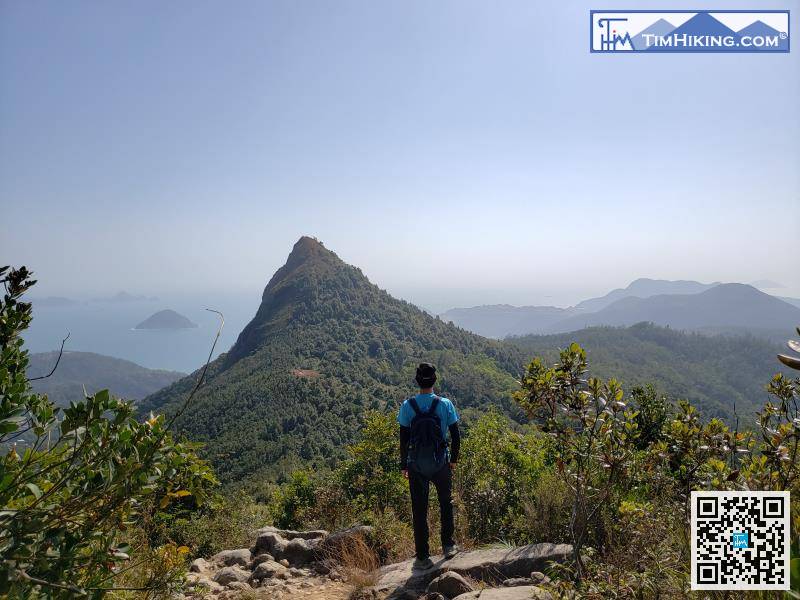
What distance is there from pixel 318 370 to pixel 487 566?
216ft

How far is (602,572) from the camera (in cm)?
287

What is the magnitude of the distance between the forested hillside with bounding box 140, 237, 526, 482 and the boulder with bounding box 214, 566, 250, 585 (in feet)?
113

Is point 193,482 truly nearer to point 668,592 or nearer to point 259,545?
point 668,592

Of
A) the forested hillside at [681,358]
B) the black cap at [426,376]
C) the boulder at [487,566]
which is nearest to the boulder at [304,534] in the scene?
the boulder at [487,566]

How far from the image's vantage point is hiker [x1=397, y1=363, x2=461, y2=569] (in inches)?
182

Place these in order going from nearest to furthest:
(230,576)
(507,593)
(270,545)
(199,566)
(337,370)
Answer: (507,593), (230,576), (199,566), (270,545), (337,370)

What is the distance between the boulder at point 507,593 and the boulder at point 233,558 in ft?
11.9

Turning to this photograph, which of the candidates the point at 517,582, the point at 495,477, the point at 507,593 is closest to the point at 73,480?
the point at 507,593

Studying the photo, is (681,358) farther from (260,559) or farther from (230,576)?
(230,576)

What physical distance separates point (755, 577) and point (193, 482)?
3.15 meters

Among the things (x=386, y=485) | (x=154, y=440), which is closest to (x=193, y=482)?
(x=154, y=440)

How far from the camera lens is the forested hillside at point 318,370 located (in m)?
48.8

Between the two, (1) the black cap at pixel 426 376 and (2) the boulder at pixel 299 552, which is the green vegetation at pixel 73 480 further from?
(2) the boulder at pixel 299 552

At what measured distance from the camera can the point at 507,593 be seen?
3.42 meters
